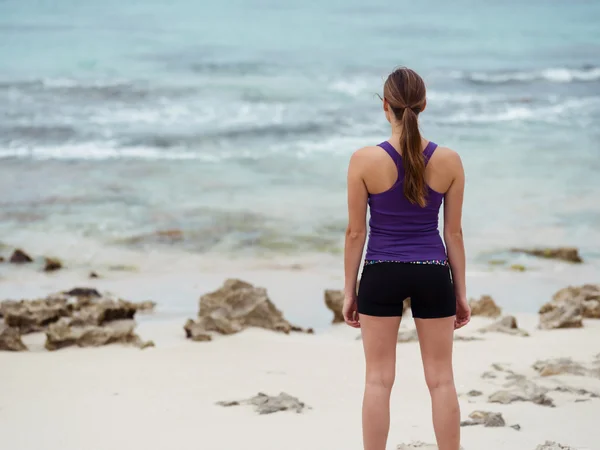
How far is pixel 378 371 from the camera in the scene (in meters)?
3.37

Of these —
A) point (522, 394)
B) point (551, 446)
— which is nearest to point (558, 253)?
point (522, 394)

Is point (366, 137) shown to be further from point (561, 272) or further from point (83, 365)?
point (83, 365)

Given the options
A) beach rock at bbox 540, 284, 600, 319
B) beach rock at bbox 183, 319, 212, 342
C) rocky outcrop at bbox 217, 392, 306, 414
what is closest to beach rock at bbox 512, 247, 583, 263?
beach rock at bbox 540, 284, 600, 319

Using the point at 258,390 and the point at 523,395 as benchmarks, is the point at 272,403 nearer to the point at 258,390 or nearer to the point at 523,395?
the point at 258,390

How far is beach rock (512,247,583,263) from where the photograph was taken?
1040 centimetres

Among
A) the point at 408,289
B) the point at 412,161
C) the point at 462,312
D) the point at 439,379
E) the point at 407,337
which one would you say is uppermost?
the point at 412,161

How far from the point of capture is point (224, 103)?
17.7 meters

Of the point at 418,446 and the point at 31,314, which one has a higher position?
the point at 31,314

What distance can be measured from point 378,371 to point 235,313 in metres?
3.30

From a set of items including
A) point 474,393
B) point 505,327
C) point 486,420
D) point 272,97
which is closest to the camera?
point 486,420

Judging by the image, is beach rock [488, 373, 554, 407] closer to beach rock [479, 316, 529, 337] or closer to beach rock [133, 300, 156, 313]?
beach rock [479, 316, 529, 337]

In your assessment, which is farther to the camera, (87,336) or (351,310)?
(87,336)

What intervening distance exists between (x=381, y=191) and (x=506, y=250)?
833 cm

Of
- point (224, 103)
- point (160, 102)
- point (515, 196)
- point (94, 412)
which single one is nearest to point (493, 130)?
point (515, 196)
